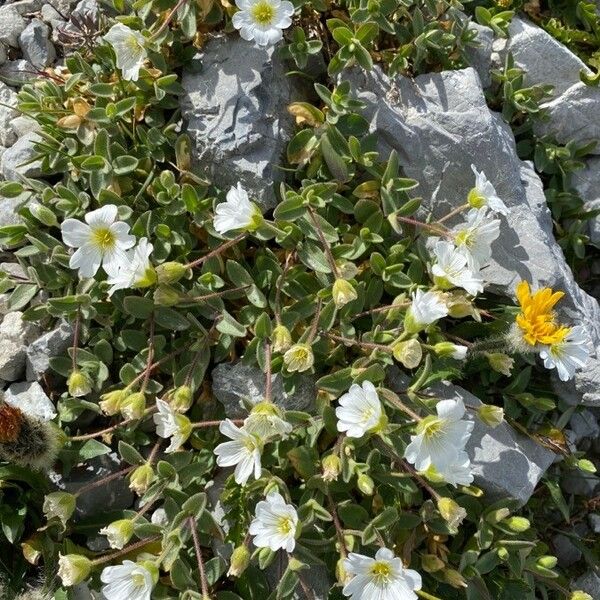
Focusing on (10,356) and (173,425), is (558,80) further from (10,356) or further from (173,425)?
(10,356)

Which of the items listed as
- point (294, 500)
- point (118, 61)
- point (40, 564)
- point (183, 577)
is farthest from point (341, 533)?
point (118, 61)

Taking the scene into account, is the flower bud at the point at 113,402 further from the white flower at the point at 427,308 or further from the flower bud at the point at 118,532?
the white flower at the point at 427,308

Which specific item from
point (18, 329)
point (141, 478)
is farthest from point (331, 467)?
point (18, 329)

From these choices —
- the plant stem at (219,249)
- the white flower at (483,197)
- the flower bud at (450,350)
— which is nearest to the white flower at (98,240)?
the plant stem at (219,249)

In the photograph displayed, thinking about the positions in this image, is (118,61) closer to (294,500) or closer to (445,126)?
(445,126)

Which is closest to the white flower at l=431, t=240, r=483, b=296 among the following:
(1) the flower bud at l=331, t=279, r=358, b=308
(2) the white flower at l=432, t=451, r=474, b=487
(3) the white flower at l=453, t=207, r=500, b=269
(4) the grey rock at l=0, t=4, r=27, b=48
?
(3) the white flower at l=453, t=207, r=500, b=269

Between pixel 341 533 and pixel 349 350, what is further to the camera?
pixel 349 350

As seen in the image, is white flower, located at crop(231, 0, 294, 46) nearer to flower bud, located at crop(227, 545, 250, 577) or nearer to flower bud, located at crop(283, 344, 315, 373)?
flower bud, located at crop(283, 344, 315, 373)
